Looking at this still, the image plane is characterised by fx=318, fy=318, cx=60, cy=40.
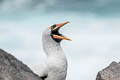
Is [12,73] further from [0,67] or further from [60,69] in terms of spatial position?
[60,69]

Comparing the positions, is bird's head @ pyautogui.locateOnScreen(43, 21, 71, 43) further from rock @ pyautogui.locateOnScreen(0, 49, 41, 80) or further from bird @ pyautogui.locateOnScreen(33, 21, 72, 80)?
rock @ pyautogui.locateOnScreen(0, 49, 41, 80)

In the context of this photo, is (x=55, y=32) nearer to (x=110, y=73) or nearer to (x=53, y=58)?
(x=53, y=58)

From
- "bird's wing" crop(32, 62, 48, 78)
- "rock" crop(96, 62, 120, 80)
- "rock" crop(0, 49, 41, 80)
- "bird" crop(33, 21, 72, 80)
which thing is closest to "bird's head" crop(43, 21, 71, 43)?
"bird" crop(33, 21, 72, 80)

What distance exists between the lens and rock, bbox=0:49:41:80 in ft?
22.4

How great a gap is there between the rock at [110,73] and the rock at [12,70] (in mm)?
7709

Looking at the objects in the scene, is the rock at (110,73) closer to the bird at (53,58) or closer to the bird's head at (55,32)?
the bird at (53,58)

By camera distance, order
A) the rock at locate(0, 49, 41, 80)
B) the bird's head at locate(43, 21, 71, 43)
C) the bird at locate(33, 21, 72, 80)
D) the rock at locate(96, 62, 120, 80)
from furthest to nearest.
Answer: the rock at locate(96, 62, 120, 80), the bird's head at locate(43, 21, 71, 43), the bird at locate(33, 21, 72, 80), the rock at locate(0, 49, 41, 80)

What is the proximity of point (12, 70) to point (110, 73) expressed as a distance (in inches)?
338

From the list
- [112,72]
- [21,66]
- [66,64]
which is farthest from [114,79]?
[21,66]

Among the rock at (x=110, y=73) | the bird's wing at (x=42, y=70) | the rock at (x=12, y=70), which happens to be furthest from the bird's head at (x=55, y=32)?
the rock at (x=12, y=70)

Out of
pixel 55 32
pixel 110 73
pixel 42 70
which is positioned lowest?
pixel 110 73

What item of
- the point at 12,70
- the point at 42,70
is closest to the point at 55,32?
the point at 42,70

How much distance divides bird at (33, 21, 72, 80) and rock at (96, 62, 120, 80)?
3005 millimetres

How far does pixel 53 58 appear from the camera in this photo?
12109 millimetres
